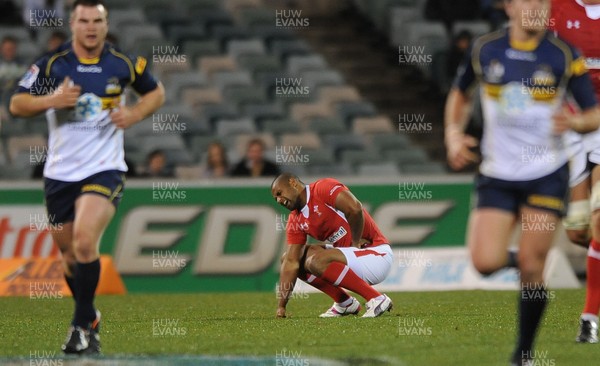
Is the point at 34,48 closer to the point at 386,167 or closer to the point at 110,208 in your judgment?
the point at 386,167

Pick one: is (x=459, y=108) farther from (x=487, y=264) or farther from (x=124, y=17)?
(x=124, y=17)

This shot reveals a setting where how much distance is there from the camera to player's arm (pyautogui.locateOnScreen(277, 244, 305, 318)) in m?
12.4

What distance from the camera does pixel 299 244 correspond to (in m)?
12.6

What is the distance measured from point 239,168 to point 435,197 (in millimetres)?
2687

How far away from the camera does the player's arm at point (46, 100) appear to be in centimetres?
915

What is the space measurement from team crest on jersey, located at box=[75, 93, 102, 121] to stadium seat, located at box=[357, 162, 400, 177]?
1079 cm

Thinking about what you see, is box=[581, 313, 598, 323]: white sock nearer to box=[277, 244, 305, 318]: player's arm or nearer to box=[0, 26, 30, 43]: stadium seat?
box=[277, 244, 305, 318]: player's arm

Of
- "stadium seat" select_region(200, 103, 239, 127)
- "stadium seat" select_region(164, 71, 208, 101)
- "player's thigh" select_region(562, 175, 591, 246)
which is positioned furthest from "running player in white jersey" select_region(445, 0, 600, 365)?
"stadium seat" select_region(164, 71, 208, 101)

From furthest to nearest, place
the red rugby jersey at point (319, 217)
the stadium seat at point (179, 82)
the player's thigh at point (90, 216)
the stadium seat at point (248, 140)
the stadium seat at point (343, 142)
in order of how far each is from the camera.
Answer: the stadium seat at point (179, 82) < the stadium seat at point (343, 142) < the stadium seat at point (248, 140) < the red rugby jersey at point (319, 217) < the player's thigh at point (90, 216)

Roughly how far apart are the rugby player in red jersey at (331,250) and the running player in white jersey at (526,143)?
415cm

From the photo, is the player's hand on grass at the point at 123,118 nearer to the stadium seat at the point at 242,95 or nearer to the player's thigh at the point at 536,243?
the player's thigh at the point at 536,243

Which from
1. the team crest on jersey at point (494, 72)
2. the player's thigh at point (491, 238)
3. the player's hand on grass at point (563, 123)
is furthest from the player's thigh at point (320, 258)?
the player's hand on grass at point (563, 123)

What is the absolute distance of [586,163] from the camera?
1051cm

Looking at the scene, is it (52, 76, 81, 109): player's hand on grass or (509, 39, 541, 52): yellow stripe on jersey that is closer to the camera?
(509, 39, 541, 52): yellow stripe on jersey
